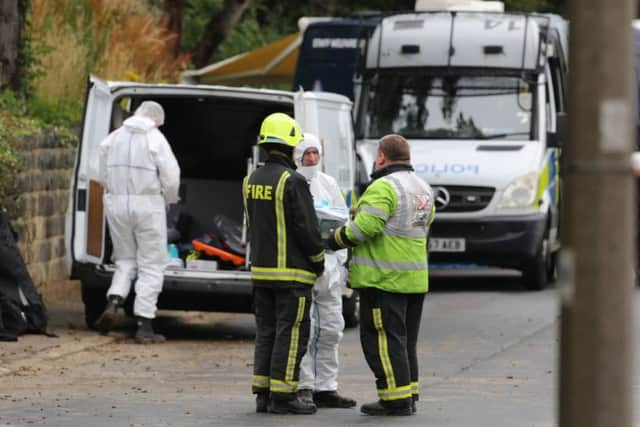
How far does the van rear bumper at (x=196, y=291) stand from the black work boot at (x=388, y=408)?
3550 millimetres

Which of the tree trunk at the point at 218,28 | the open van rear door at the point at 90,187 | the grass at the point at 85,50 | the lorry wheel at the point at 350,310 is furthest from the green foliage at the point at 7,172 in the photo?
the tree trunk at the point at 218,28

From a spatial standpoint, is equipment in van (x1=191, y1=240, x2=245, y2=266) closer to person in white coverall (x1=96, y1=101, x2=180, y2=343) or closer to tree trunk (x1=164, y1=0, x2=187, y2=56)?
person in white coverall (x1=96, y1=101, x2=180, y2=343)

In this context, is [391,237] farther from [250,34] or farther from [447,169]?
[250,34]

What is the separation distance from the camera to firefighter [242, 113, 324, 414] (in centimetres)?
929

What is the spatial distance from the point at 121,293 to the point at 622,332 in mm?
8379

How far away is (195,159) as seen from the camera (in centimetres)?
1536

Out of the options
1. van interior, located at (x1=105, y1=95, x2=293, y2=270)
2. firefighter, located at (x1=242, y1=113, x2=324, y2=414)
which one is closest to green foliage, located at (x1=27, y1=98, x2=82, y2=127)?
van interior, located at (x1=105, y1=95, x2=293, y2=270)

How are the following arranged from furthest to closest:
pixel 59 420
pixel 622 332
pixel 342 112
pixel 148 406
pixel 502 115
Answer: pixel 502 115 < pixel 342 112 < pixel 148 406 < pixel 59 420 < pixel 622 332

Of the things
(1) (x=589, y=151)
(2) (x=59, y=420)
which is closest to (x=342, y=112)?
(2) (x=59, y=420)

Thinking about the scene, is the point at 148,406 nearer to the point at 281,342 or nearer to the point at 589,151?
the point at 281,342

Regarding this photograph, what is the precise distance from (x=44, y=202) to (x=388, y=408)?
7500mm

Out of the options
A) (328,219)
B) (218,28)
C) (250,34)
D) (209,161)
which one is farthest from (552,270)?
(250,34)

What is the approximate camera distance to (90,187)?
43.1ft

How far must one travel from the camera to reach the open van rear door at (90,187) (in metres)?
13.1
